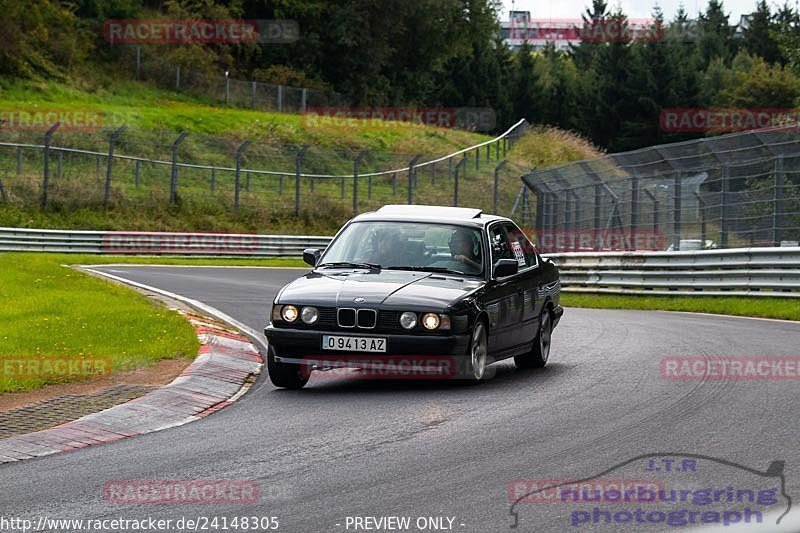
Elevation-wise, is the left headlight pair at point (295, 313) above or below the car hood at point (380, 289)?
below

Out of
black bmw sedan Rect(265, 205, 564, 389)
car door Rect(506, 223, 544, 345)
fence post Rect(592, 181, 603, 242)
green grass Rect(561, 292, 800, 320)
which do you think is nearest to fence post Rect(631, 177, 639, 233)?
fence post Rect(592, 181, 603, 242)

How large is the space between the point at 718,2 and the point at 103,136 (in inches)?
4456

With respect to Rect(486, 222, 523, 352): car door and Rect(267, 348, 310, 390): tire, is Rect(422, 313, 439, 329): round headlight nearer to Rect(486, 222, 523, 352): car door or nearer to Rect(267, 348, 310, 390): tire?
Rect(486, 222, 523, 352): car door

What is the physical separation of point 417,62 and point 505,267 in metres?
73.5

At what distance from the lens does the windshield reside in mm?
11430

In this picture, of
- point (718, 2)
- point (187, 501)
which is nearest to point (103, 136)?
point (187, 501)

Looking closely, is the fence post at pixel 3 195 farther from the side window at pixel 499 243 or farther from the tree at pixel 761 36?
the tree at pixel 761 36

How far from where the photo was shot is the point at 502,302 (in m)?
11.4

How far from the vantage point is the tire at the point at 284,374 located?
10531 mm

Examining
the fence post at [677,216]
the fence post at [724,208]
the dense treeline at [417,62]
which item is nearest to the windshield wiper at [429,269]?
the fence post at [724,208]

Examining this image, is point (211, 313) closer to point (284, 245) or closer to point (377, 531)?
point (377, 531)

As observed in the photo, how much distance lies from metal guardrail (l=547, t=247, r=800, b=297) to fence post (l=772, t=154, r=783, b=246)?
52 cm

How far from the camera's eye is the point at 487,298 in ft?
36.1

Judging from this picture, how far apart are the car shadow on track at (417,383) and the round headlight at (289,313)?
61cm
